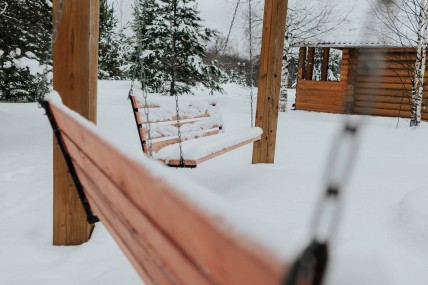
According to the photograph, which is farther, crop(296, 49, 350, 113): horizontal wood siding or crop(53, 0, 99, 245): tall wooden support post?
crop(296, 49, 350, 113): horizontal wood siding

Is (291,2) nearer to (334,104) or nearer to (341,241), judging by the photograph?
(334,104)

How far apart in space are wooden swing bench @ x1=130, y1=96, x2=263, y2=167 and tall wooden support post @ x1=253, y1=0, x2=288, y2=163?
352 mm

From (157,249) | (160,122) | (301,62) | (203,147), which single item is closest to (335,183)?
(157,249)

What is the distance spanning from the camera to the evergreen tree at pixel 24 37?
791 cm

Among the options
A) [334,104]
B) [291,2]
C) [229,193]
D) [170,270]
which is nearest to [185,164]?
[229,193]

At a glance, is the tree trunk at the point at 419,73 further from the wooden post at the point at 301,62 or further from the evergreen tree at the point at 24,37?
the evergreen tree at the point at 24,37

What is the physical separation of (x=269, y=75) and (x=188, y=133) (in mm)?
1287

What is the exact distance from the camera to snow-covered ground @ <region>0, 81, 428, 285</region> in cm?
178

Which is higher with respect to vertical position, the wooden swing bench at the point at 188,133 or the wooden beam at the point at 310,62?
the wooden beam at the point at 310,62

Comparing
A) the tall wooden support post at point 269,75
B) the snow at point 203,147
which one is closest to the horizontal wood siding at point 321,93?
the tall wooden support post at point 269,75

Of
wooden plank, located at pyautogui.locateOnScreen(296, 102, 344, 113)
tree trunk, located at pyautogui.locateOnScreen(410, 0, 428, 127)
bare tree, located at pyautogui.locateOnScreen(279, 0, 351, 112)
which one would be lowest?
wooden plank, located at pyautogui.locateOnScreen(296, 102, 344, 113)

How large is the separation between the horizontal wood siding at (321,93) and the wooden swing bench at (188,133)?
33.6ft

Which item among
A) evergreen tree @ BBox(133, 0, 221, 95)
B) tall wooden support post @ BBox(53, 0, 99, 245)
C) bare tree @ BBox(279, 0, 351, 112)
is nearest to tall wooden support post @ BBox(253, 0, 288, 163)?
tall wooden support post @ BBox(53, 0, 99, 245)

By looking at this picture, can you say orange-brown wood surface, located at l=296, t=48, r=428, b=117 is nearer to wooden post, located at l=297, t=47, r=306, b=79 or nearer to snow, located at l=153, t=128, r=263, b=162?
wooden post, located at l=297, t=47, r=306, b=79
